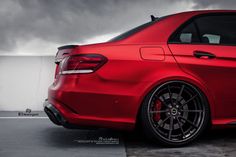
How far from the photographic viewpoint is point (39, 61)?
34.1ft

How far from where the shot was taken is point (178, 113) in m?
5.54

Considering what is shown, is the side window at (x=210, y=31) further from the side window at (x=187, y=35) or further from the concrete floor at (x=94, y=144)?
the concrete floor at (x=94, y=144)

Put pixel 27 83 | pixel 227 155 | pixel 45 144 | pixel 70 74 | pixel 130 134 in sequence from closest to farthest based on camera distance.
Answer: pixel 227 155 < pixel 70 74 < pixel 45 144 < pixel 130 134 < pixel 27 83

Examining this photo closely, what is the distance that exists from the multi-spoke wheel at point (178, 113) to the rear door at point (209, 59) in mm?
182

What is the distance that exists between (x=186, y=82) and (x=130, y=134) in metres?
1.33

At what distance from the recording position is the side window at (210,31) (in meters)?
5.66

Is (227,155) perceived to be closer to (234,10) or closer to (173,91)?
A: (173,91)

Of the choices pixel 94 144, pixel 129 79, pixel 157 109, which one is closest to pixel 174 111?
pixel 157 109

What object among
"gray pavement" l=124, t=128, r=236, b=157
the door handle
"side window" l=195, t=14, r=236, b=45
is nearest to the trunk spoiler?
"gray pavement" l=124, t=128, r=236, b=157


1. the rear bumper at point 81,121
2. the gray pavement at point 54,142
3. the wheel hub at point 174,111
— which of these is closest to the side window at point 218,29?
the wheel hub at point 174,111

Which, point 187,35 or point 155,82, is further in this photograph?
point 187,35

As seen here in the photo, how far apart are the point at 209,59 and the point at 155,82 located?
2.36 ft

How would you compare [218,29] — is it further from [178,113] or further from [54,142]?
[54,142]

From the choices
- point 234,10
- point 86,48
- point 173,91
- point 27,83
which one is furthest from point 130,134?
point 27,83
